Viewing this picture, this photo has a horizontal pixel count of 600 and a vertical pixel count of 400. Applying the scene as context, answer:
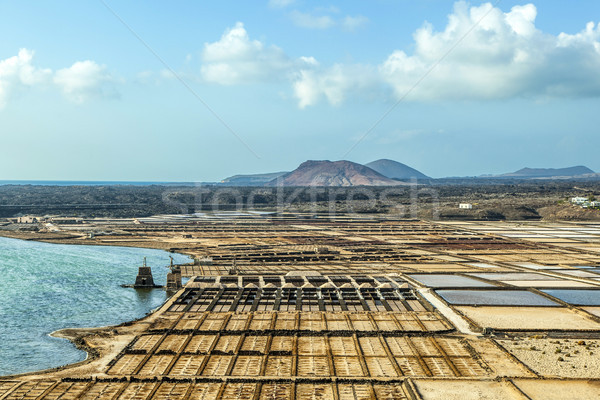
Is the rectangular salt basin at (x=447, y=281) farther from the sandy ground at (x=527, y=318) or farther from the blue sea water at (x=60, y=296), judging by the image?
the blue sea water at (x=60, y=296)

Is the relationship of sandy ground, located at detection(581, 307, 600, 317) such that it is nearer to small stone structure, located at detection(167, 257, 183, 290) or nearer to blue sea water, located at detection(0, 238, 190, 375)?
blue sea water, located at detection(0, 238, 190, 375)

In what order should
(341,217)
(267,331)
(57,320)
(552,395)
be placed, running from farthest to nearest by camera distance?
(341,217), (57,320), (267,331), (552,395)

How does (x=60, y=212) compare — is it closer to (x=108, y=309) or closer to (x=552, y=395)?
(x=108, y=309)

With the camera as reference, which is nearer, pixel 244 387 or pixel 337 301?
pixel 244 387

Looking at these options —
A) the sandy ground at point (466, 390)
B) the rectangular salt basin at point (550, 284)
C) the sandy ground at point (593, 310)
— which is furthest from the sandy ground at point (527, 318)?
the sandy ground at point (466, 390)

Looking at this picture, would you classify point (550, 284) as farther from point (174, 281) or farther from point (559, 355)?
point (174, 281)

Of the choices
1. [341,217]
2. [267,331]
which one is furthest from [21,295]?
[341,217]
